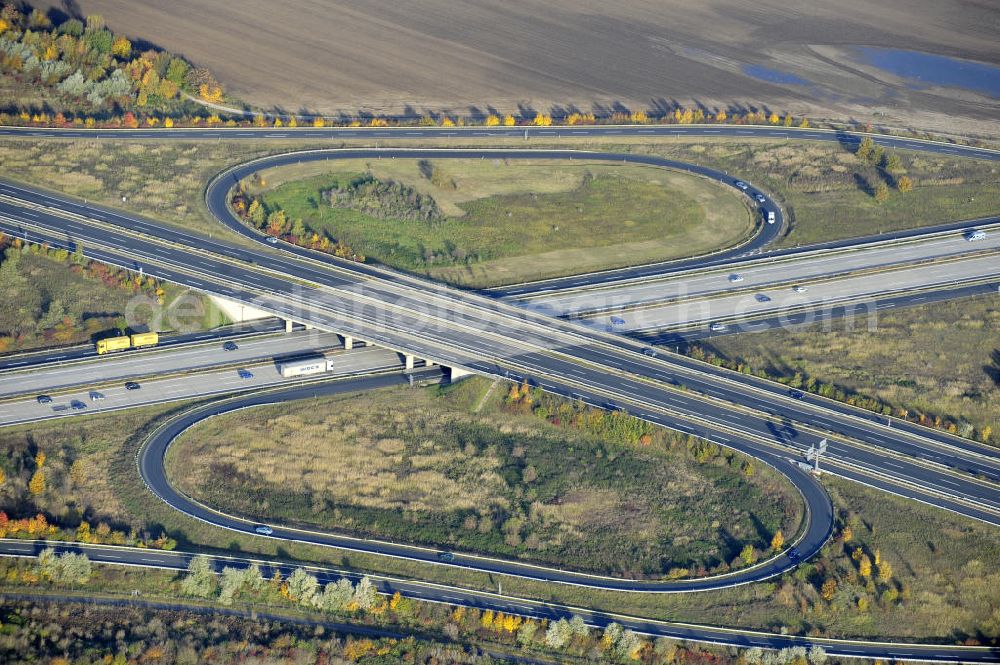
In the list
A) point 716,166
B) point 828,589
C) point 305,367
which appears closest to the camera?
point 828,589

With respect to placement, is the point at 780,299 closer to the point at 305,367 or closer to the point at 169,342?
the point at 305,367

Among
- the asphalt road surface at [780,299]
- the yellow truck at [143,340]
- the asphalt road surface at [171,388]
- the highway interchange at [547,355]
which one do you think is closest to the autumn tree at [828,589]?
the highway interchange at [547,355]

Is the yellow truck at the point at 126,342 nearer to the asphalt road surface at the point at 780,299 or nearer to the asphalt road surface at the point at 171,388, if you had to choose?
the asphalt road surface at the point at 171,388

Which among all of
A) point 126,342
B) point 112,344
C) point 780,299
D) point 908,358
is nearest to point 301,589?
point 126,342

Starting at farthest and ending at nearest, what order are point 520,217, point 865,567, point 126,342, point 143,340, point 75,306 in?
1. point 520,217
2. point 75,306
3. point 143,340
4. point 126,342
5. point 865,567

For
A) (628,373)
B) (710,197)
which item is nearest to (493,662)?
(628,373)

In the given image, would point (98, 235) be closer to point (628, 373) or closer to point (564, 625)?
point (628, 373)
